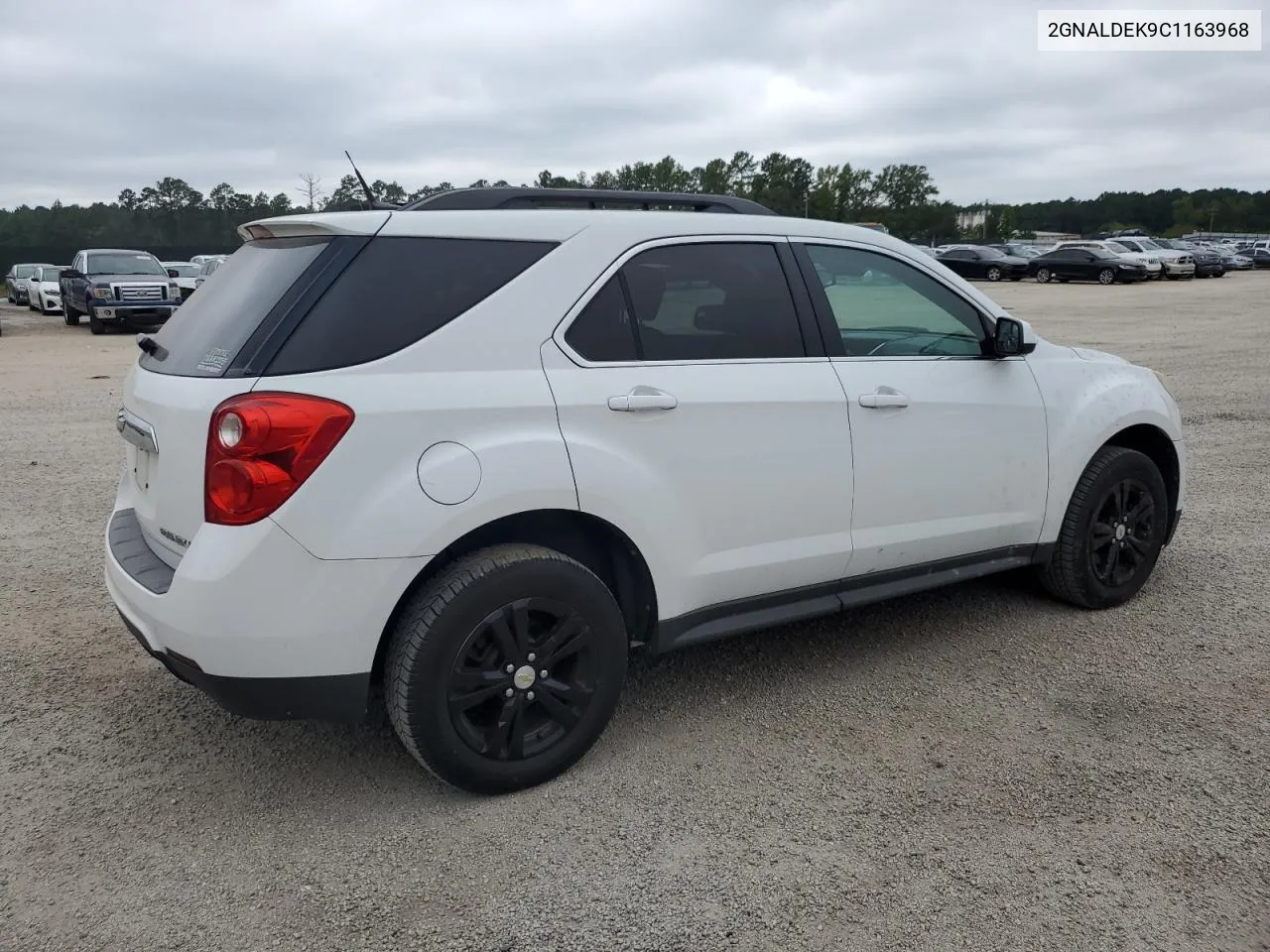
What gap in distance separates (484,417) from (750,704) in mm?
1573

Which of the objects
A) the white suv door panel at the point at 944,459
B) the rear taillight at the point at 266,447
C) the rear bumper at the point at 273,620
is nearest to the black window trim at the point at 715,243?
the white suv door panel at the point at 944,459

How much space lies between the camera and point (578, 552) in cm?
343

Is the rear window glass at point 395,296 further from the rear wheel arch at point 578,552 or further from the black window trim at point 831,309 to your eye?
the black window trim at point 831,309

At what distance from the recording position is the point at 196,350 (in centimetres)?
317

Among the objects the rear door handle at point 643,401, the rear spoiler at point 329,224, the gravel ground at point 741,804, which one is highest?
the rear spoiler at point 329,224

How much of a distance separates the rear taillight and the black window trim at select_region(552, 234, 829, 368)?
0.77m

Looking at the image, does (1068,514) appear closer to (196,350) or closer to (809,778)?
(809,778)

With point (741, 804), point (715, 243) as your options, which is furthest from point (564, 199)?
point (741, 804)

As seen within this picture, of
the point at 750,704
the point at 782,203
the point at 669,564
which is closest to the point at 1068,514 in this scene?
the point at 750,704

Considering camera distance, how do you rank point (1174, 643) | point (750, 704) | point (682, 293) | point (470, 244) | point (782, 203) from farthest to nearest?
point (782, 203) < point (1174, 643) < point (750, 704) < point (682, 293) < point (470, 244)

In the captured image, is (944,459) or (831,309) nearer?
(831,309)

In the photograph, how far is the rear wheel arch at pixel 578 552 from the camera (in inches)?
121

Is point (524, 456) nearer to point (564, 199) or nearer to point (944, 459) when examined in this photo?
point (564, 199)

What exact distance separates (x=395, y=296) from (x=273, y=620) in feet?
3.24
